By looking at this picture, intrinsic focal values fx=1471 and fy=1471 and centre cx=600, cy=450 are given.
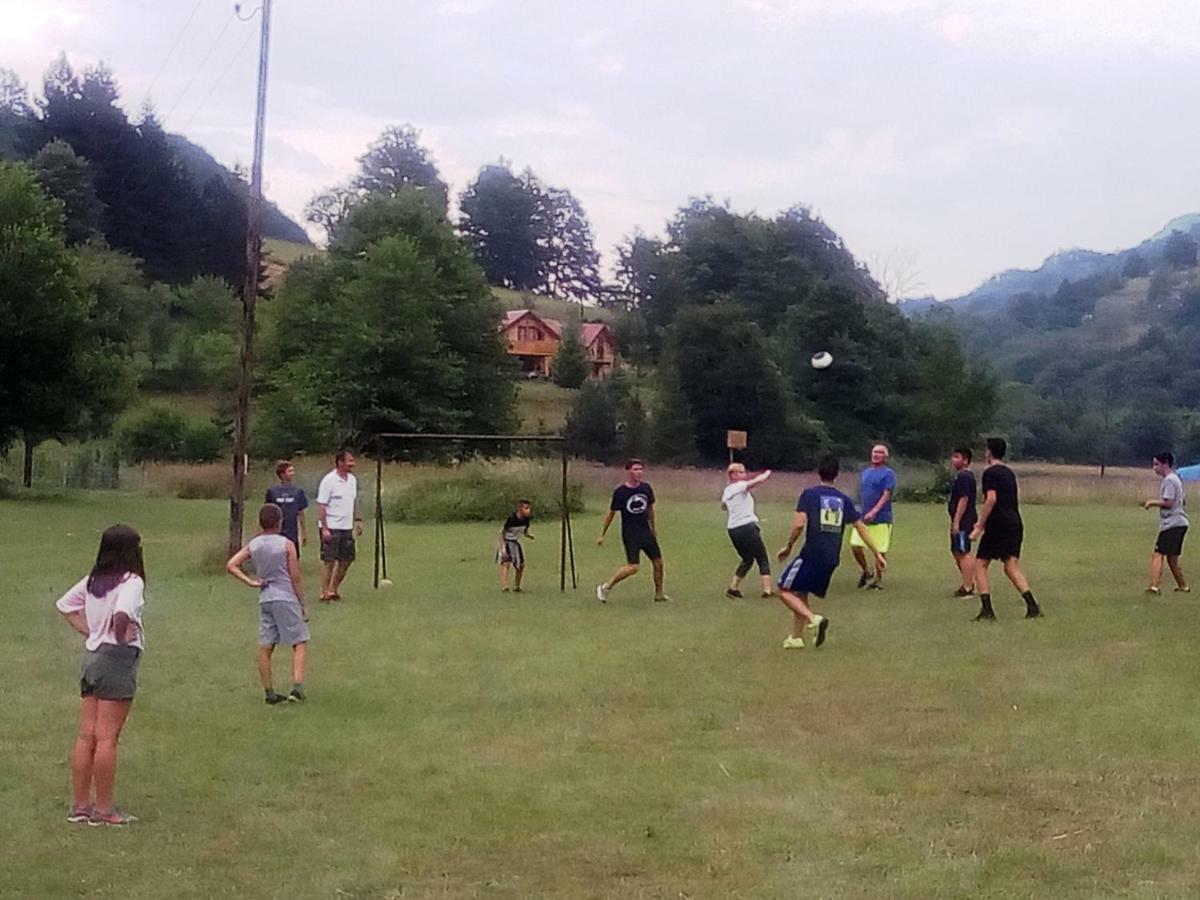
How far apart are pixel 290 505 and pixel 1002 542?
815cm

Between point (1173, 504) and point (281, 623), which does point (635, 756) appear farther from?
point (1173, 504)

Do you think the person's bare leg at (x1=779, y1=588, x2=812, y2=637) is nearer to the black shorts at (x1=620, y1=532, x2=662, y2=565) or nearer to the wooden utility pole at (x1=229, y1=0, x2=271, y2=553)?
the black shorts at (x1=620, y1=532, x2=662, y2=565)

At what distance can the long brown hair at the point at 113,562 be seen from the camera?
744 cm

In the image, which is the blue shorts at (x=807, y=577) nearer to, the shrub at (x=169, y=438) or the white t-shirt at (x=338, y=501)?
the white t-shirt at (x=338, y=501)

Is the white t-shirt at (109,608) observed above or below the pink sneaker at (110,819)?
above

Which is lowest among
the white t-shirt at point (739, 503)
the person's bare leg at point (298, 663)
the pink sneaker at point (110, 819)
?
the pink sneaker at point (110, 819)

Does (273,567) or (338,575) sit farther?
(338,575)

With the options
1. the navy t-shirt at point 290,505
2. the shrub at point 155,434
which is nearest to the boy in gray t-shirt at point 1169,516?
the navy t-shirt at point 290,505

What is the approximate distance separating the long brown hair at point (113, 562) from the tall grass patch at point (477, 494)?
87.9 ft

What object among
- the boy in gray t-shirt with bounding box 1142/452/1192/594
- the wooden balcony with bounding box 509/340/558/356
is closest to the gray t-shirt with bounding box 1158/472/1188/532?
the boy in gray t-shirt with bounding box 1142/452/1192/594

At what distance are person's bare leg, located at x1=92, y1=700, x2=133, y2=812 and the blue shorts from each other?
710 cm

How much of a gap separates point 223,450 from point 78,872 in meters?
58.3


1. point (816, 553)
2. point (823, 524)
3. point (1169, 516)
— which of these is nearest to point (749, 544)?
point (823, 524)

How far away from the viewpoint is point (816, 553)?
43.4 ft
